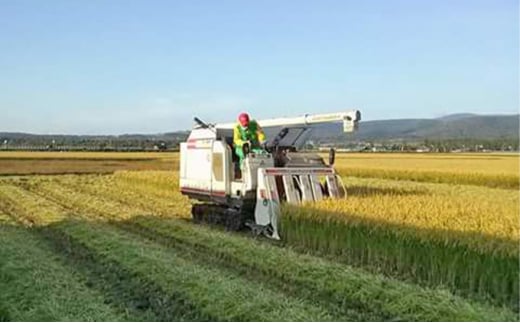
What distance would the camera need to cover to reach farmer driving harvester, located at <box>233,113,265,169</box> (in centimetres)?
1336

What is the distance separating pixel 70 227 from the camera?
13.6m

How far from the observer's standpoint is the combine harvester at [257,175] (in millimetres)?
12453

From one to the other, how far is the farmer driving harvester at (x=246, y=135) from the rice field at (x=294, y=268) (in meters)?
1.87

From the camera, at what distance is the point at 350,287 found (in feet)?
26.1

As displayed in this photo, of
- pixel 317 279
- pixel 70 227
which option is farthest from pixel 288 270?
pixel 70 227

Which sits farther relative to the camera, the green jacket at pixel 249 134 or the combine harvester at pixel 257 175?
the green jacket at pixel 249 134

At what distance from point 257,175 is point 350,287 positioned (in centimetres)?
511

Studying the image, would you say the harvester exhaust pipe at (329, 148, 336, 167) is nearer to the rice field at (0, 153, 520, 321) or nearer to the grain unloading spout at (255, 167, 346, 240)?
the grain unloading spout at (255, 167, 346, 240)

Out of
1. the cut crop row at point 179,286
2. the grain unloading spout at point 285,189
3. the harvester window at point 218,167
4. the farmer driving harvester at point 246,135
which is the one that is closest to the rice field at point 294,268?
the cut crop row at point 179,286

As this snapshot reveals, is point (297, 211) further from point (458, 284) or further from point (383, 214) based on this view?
point (458, 284)

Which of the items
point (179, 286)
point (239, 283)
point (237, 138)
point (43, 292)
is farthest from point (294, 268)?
point (237, 138)

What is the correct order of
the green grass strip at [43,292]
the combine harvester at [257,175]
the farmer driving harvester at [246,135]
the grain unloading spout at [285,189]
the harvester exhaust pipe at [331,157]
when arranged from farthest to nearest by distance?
the harvester exhaust pipe at [331,157], the farmer driving harvester at [246,135], the combine harvester at [257,175], the grain unloading spout at [285,189], the green grass strip at [43,292]

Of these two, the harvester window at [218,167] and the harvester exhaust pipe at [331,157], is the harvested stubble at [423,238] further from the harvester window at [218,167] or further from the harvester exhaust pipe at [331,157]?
the harvester window at [218,167]

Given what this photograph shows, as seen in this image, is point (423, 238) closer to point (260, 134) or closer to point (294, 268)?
point (294, 268)
